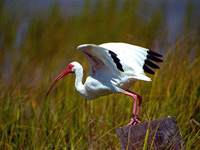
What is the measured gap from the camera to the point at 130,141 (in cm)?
273

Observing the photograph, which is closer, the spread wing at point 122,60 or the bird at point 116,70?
the spread wing at point 122,60

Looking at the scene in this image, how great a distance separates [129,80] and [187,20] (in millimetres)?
2811

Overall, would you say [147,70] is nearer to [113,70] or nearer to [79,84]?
[113,70]

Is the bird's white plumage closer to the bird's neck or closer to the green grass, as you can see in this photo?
the bird's neck

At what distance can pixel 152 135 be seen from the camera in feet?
8.87

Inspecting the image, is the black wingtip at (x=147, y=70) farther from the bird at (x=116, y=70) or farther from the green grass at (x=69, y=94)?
the green grass at (x=69, y=94)

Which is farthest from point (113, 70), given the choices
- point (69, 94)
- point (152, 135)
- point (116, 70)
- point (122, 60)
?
point (69, 94)

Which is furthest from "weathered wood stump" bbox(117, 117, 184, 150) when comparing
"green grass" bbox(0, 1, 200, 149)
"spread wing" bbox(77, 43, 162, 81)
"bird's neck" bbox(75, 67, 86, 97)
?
"bird's neck" bbox(75, 67, 86, 97)

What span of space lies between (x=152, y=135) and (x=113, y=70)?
819 mm

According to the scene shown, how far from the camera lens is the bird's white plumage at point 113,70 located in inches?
125

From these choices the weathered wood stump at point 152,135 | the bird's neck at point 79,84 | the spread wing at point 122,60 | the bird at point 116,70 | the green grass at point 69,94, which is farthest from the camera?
the green grass at point 69,94

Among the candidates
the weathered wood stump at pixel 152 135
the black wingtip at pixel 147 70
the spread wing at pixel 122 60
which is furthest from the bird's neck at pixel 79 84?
the weathered wood stump at pixel 152 135

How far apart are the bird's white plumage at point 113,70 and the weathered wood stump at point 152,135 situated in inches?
20.8

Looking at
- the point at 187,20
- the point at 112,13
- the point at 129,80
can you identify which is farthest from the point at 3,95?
the point at 112,13
